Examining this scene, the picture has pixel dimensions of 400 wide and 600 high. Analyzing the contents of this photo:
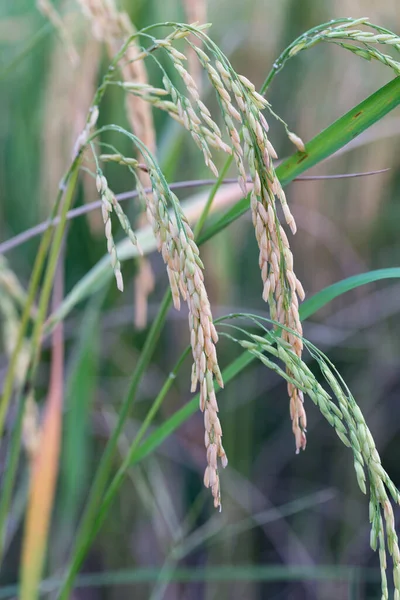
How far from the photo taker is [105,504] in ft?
1.65

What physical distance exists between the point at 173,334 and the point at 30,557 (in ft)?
2.38

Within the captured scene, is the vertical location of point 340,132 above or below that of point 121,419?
above

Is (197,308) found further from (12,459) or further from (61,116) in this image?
(61,116)

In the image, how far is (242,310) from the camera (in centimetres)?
106

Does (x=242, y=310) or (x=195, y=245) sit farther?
(x=242, y=310)

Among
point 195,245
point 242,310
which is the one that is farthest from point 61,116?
point 195,245

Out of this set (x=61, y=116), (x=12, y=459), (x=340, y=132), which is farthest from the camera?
(x=61, y=116)

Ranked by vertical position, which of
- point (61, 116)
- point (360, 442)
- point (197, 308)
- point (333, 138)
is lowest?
point (360, 442)

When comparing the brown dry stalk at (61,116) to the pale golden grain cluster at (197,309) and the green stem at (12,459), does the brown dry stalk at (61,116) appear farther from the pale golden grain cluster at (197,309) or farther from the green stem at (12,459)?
the pale golden grain cluster at (197,309)

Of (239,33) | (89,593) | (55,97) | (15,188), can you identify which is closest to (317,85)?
(239,33)

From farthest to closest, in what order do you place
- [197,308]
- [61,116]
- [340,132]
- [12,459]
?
[61,116], [12,459], [340,132], [197,308]

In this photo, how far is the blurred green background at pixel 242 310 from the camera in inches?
44.1

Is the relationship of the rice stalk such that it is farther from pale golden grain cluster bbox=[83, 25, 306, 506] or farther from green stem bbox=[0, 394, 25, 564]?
green stem bbox=[0, 394, 25, 564]

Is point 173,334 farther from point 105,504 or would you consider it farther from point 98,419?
point 105,504
